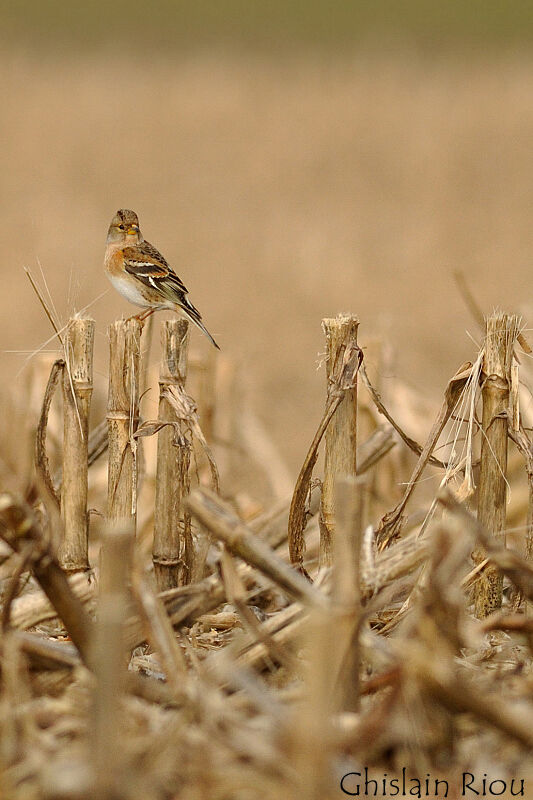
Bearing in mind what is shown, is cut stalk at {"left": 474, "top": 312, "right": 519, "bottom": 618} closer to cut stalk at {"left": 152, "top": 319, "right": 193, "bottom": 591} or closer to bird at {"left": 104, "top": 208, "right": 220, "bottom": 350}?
cut stalk at {"left": 152, "top": 319, "right": 193, "bottom": 591}

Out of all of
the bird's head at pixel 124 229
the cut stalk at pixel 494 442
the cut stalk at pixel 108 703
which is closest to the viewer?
the cut stalk at pixel 108 703

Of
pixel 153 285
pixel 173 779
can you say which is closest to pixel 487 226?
pixel 153 285

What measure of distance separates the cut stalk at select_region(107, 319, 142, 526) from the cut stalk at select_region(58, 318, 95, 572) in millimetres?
80

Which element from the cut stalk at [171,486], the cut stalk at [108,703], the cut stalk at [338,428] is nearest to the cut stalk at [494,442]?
the cut stalk at [338,428]

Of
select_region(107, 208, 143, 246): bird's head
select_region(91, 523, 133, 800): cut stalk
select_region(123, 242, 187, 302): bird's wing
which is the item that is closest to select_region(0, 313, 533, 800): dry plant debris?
select_region(91, 523, 133, 800): cut stalk

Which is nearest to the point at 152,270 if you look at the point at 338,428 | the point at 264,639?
the point at 338,428

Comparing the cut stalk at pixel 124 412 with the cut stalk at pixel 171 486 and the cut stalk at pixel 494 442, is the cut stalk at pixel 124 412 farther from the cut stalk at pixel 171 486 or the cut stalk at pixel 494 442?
the cut stalk at pixel 494 442

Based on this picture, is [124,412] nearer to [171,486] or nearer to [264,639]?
[171,486]

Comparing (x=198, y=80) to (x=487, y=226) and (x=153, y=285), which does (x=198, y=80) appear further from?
(x=153, y=285)

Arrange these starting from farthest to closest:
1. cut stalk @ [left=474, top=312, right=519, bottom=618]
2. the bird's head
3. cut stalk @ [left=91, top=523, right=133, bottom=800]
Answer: the bird's head → cut stalk @ [left=474, top=312, right=519, bottom=618] → cut stalk @ [left=91, top=523, right=133, bottom=800]

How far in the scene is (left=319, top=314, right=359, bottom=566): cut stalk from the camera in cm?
312

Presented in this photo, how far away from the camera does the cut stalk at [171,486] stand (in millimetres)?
3203

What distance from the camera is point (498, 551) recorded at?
230 centimetres

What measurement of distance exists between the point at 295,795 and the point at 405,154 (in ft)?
48.7
